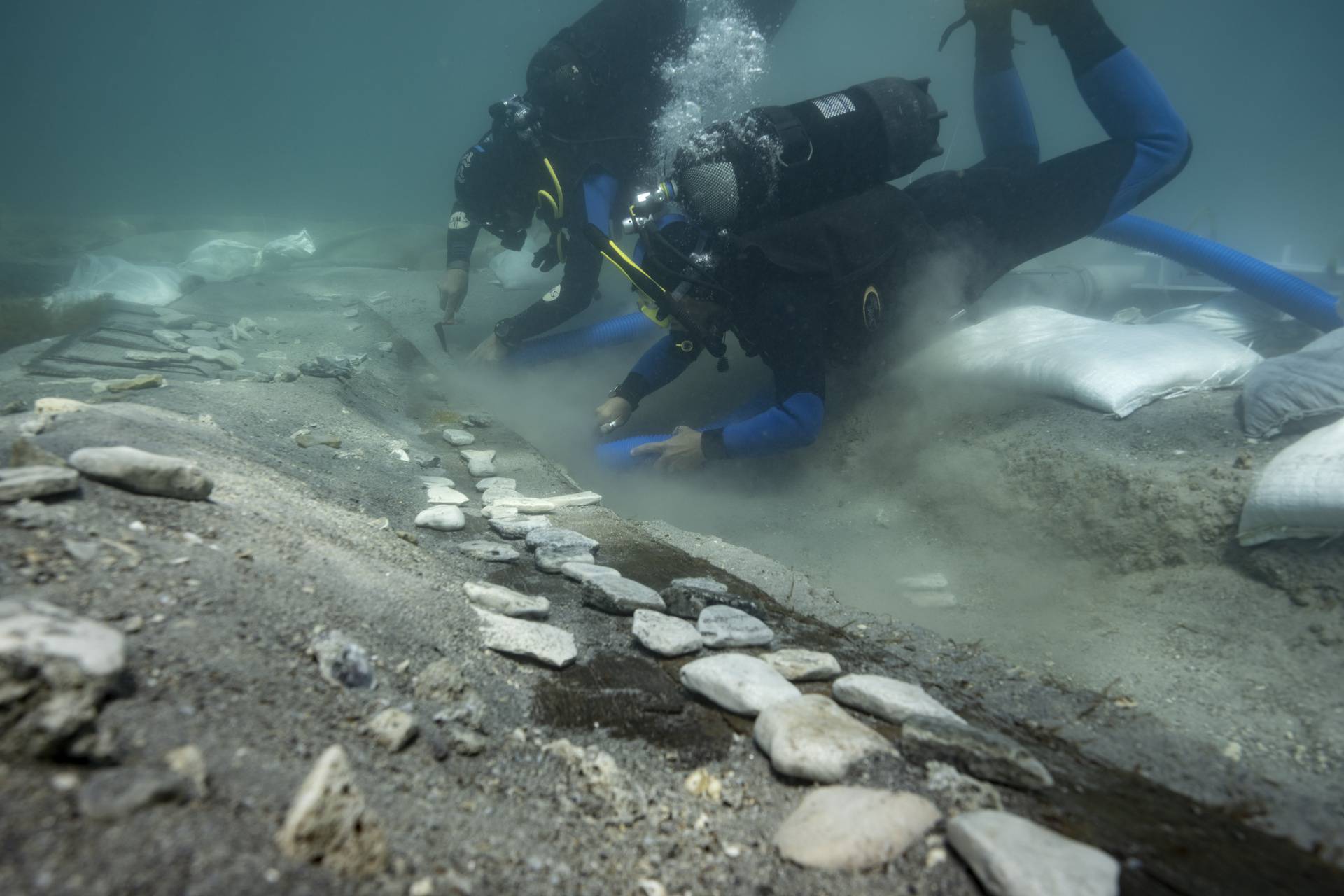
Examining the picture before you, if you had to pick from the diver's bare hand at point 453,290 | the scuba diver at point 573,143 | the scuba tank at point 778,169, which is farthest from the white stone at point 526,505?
the diver's bare hand at point 453,290

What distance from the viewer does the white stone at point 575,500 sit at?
11.5 ft

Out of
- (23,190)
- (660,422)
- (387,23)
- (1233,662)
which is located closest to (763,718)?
(1233,662)

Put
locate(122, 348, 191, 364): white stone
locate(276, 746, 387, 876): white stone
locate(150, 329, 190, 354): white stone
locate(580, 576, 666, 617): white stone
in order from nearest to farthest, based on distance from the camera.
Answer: locate(276, 746, 387, 876): white stone < locate(580, 576, 666, 617): white stone < locate(122, 348, 191, 364): white stone < locate(150, 329, 190, 354): white stone

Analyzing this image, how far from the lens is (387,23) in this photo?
86188 millimetres

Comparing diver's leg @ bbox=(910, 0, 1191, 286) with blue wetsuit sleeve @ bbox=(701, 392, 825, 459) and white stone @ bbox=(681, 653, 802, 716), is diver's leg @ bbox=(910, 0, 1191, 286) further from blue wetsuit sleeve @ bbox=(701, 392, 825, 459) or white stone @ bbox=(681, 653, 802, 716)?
white stone @ bbox=(681, 653, 802, 716)

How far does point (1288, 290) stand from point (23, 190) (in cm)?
4780

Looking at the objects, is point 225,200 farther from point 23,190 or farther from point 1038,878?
point 1038,878

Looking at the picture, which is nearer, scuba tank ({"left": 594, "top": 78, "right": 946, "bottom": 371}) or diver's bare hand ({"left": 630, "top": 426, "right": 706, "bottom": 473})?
scuba tank ({"left": 594, "top": 78, "right": 946, "bottom": 371})

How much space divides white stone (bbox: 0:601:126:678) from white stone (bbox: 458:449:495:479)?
3112 mm

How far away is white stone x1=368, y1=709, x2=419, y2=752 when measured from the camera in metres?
1.09

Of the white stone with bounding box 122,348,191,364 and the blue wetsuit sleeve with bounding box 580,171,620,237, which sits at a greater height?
the blue wetsuit sleeve with bounding box 580,171,620,237

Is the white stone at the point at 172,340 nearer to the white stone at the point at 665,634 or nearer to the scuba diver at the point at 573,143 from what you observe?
the scuba diver at the point at 573,143

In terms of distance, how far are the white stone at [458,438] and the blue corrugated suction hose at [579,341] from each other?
70.0 inches

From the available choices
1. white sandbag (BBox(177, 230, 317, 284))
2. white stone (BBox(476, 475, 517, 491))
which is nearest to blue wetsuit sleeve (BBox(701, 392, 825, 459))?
white stone (BBox(476, 475, 517, 491))
